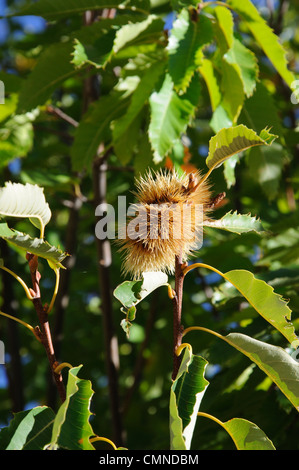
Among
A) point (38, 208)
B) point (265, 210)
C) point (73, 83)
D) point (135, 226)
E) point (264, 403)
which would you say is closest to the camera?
point (38, 208)

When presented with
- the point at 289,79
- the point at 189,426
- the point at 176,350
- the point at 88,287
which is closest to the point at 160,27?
the point at 289,79

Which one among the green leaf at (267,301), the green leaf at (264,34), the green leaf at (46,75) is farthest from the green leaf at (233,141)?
the green leaf at (46,75)

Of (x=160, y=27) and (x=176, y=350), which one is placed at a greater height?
(x=160, y=27)

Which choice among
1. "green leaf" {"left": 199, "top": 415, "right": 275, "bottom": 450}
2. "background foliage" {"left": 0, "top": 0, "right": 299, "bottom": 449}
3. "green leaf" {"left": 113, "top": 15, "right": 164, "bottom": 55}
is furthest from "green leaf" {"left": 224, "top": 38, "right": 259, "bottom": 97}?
"green leaf" {"left": 199, "top": 415, "right": 275, "bottom": 450}

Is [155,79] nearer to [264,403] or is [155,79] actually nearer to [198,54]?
[198,54]

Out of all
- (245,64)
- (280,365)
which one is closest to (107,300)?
(245,64)

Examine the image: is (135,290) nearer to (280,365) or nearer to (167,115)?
(280,365)
